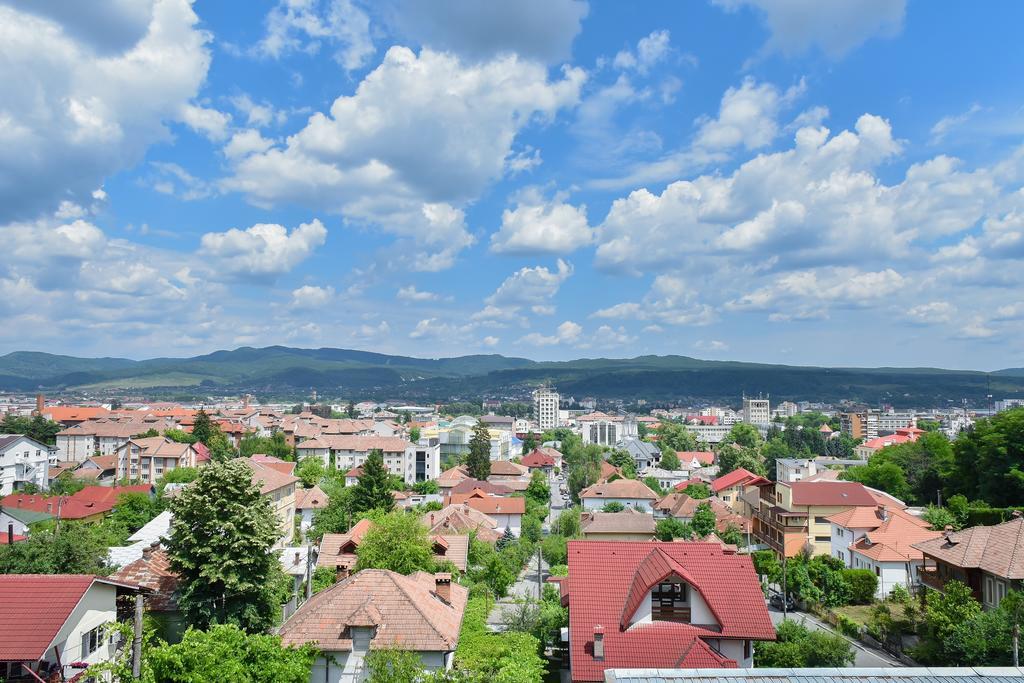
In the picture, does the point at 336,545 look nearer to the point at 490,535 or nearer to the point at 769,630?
the point at 490,535

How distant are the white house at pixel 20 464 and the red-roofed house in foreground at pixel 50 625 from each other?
57243mm

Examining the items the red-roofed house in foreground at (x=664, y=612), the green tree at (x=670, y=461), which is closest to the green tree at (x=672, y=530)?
the red-roofed house in foreground at (x=664, y=612)

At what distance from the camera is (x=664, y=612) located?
18.9 meters

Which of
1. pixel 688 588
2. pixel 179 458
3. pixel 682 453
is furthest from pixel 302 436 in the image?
pixel 688 588

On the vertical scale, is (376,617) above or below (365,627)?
above

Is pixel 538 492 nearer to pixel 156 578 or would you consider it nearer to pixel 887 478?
pixel 887 478

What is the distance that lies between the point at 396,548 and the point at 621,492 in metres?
41.8

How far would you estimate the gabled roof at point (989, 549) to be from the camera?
24.7 meters

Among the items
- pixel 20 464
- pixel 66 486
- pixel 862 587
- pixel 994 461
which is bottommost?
pixel 862 587

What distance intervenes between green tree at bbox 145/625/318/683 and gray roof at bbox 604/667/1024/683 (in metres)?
10.6

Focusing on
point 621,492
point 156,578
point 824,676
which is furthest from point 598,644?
point 621,492

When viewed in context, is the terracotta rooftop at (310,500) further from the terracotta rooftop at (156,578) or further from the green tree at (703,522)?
the green tree at (703,522)

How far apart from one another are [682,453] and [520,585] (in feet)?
263

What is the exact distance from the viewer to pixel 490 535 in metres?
45.3
